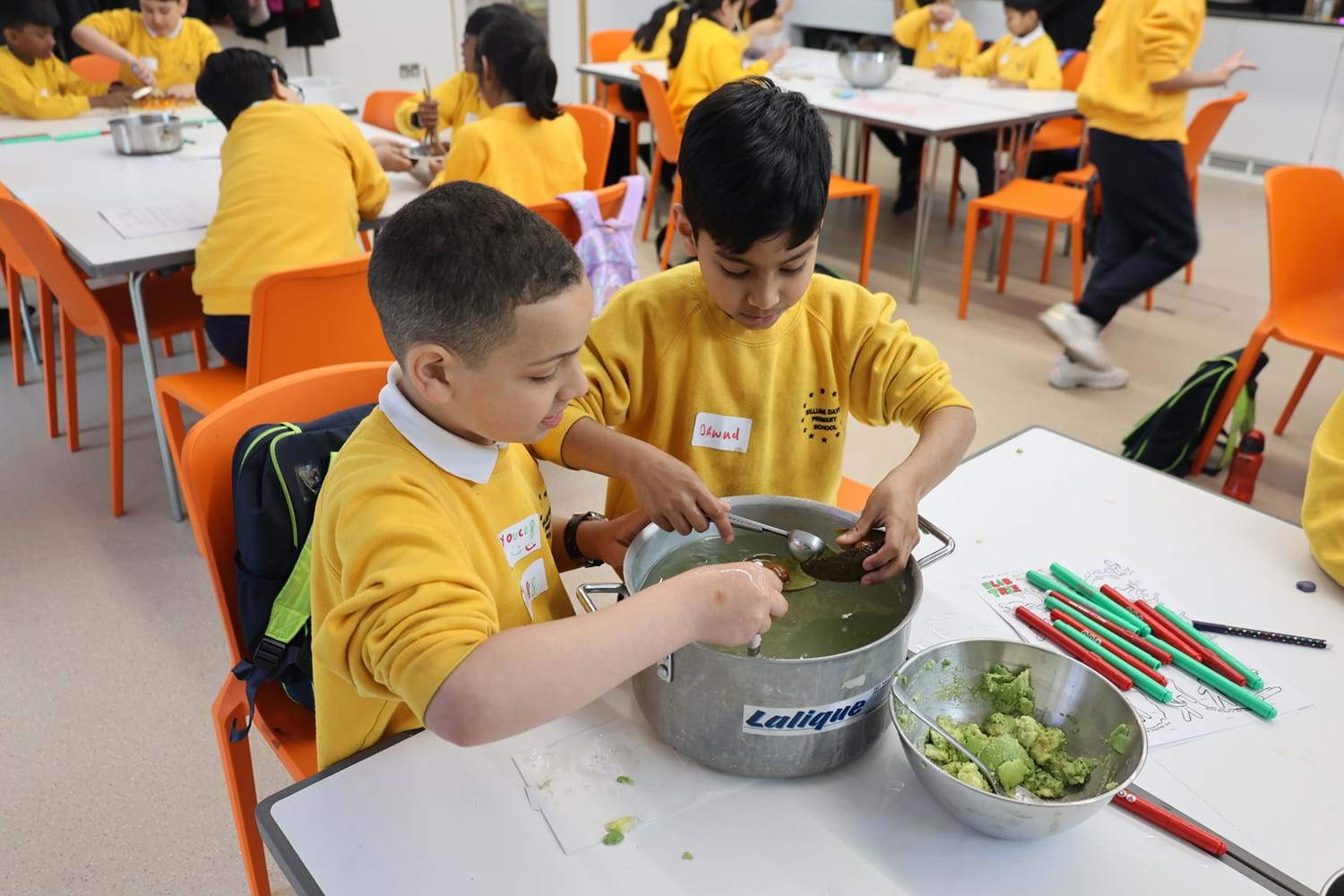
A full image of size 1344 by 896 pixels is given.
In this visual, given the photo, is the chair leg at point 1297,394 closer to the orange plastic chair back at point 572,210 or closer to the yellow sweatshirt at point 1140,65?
the yellow sweatshirt at point 1140,65

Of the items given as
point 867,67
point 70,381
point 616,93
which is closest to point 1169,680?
point 70,381

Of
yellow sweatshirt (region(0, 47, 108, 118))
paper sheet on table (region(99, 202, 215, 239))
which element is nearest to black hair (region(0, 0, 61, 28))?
yellow sweatshirt (region(0, 47, 108, 118))

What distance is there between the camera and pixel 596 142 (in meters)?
3.13

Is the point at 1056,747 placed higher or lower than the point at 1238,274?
higher

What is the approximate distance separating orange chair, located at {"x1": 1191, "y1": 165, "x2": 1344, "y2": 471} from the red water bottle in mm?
187

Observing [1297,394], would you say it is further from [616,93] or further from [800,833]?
[616,93]

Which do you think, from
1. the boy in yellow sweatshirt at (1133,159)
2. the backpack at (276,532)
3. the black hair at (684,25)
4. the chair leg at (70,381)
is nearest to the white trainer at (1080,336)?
the boy in yellow sweatshirt at (1133,159)

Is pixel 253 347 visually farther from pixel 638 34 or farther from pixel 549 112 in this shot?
pixel 638 34

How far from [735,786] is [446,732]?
26 cm

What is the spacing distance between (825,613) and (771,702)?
0.16 meters

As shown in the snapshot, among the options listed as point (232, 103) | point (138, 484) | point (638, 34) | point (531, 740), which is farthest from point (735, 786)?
point (638, 34)

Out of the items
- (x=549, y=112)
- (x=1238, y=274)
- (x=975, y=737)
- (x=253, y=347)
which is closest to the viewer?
(x=975, y=737)

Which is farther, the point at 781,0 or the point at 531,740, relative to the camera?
the point at 781,0

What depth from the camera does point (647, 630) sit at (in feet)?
2.46
